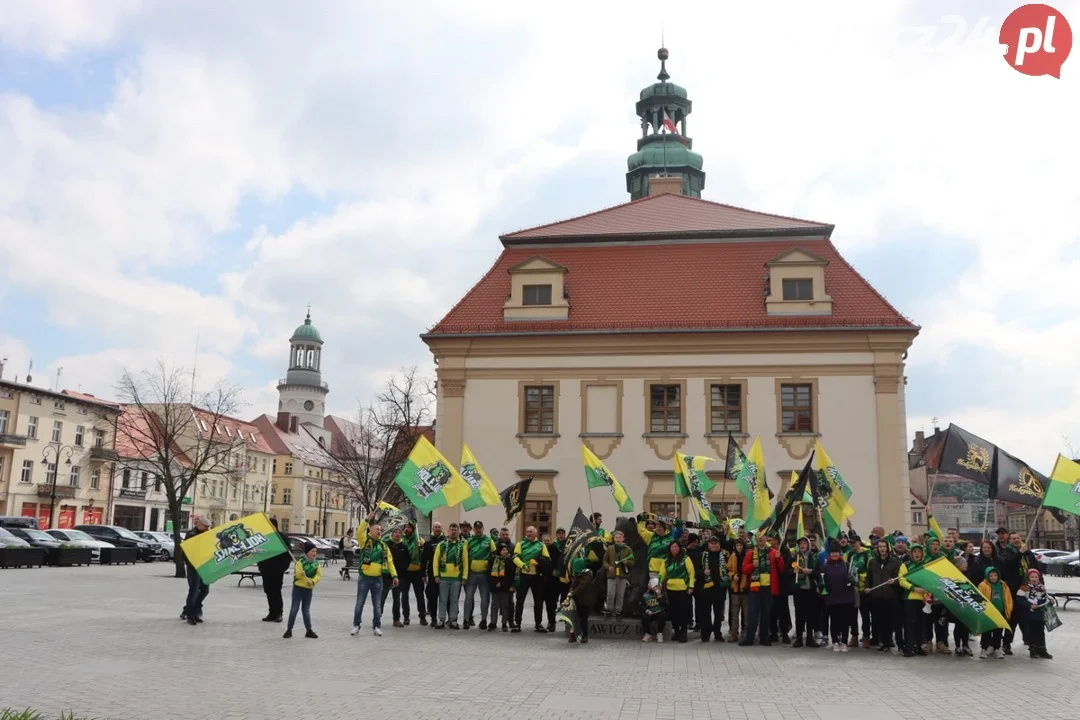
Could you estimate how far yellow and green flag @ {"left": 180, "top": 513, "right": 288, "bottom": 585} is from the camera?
15.4 meters

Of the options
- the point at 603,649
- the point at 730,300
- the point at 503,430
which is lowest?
the point at 603,649

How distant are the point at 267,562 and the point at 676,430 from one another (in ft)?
53.2

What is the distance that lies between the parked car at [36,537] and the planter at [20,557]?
2160 mm

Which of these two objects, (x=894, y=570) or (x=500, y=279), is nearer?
(x=894, y=570)

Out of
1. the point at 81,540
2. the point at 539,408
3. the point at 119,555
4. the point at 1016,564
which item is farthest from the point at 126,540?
the point at 1016,564

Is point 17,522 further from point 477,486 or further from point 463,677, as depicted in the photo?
point 463,677

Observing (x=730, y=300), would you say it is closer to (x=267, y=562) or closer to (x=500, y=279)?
(x=500, y=279)

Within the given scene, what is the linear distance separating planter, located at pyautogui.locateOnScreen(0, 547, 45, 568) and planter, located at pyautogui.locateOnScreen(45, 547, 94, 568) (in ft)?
4.32

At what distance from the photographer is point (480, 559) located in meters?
16.8

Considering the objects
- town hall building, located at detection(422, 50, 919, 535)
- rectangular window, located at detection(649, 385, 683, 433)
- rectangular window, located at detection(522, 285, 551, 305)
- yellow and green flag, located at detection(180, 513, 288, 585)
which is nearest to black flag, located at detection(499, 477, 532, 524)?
yellow and green flag, located at detection(180, 513, 288, 585)

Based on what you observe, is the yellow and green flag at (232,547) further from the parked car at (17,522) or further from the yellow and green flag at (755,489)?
the parked car at (17,522)

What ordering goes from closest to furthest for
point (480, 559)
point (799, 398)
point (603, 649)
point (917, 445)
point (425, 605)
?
1. point (603, 649)
2. point (480, 559)
3. point (425, 605)
4. point (799, 398)
5. point (917, 445)

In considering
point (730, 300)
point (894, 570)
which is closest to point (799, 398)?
point (730, 300)

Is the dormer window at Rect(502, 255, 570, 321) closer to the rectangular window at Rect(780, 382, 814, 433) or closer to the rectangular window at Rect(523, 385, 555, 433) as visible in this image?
the rectangular window at Rect(523, 385, 555, 433)
